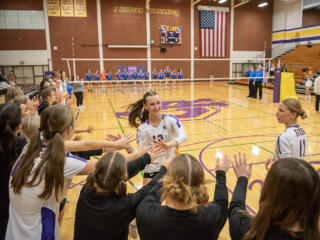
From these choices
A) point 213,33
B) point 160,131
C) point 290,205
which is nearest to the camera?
point 290,205

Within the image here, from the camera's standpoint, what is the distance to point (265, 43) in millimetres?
27281

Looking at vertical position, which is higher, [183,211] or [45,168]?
[45,168]

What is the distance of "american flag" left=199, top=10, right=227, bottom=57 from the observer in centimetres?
2520

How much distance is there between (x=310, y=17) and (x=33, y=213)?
3179 centimetres

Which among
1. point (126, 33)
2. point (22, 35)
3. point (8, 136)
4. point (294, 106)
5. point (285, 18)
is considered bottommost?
point (8, 136)

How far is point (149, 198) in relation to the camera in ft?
5.61

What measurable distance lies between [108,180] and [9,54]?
78.6 feet

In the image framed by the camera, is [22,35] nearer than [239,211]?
No

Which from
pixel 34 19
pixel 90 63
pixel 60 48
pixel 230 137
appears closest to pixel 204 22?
pixel 90 63

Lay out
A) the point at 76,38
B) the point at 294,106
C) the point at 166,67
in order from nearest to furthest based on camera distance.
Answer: the point at 294,106
the point at 76,38
the point at 166,67

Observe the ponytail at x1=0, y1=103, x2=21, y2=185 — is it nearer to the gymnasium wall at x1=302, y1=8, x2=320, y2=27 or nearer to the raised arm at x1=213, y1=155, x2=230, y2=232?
the raised arm at x1=213, y1=155, x2=230, y2=232

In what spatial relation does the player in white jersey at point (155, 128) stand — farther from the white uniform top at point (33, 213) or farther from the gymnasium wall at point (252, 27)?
the gymnasium wall at point (252, 27)

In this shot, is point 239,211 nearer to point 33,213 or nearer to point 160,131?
point 33,213

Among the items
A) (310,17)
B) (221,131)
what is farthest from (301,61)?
(221,131)
